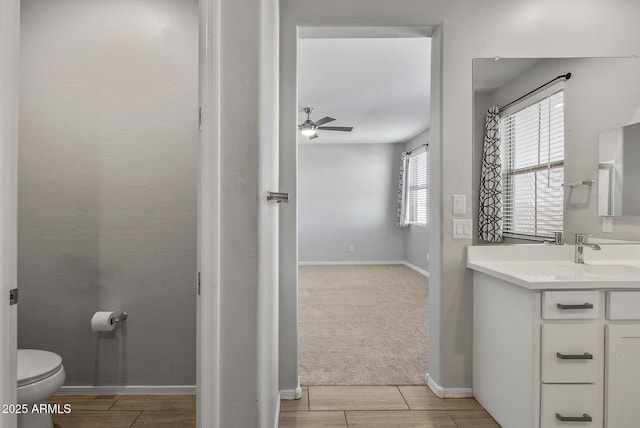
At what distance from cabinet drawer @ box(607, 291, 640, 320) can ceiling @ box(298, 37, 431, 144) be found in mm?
2407

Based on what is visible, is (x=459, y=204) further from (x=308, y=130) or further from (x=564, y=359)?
(x=308, y=130)

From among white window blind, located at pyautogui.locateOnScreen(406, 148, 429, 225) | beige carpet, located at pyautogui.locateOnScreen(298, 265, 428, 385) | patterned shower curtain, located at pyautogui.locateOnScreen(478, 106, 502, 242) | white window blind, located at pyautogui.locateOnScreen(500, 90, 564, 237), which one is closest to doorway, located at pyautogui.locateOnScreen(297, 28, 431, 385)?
beige carpet, located at pyautogui.locateOnScreen(298, 265, 428, 385)

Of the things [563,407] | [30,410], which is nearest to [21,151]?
[30,410]

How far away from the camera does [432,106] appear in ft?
7.90

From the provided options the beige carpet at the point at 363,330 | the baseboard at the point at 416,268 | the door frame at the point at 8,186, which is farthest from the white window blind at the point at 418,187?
the door frame at the point at 8,186

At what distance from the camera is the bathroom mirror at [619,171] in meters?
2.21

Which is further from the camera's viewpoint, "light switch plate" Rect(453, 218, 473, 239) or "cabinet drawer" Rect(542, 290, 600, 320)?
"light switch plate" Rect(453, 218, 473, 239)

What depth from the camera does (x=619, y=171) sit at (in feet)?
7.36

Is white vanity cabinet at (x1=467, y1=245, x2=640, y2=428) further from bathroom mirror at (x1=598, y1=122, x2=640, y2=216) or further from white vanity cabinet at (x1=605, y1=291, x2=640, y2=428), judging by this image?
bathroom mirror at (x1=598, y1=122, x2=640, y2=216)

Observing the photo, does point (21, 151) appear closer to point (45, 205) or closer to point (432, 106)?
point (45, 205)

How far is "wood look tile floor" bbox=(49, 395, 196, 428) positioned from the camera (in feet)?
6.55

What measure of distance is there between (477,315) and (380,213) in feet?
19.1

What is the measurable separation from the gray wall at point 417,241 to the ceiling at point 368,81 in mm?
464

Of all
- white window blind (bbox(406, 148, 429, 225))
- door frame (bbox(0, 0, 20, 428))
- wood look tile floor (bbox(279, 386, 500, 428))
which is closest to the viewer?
door frame (bbox(0, 0, 20, 428))
